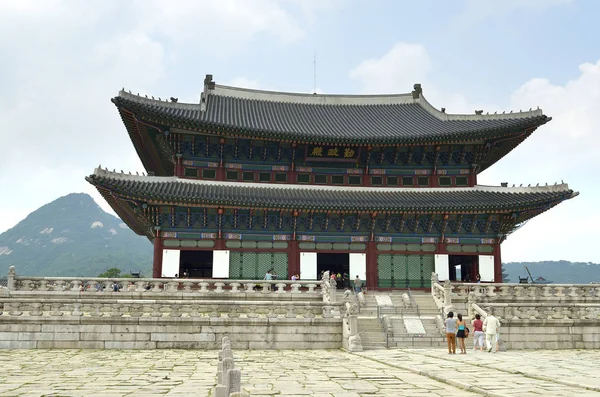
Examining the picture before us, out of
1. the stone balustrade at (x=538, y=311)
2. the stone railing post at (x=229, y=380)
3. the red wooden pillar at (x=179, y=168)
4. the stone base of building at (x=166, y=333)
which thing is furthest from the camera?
the red wooden pillar at (x=179, y=168)

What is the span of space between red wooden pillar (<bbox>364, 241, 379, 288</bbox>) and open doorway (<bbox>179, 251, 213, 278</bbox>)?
8913 millimetres

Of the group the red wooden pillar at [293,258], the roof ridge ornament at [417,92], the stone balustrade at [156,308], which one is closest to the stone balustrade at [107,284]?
the stone balustrade at [156,308]

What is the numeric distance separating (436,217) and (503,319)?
1099 cm

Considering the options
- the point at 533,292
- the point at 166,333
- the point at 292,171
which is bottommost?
the point at 166,333

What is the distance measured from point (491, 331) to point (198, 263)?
732 inches

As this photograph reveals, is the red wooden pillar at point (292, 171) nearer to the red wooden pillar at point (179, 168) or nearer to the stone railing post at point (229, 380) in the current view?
the red wooden pillar at point (179, 168)

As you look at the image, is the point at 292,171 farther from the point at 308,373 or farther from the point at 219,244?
the point at 308,373

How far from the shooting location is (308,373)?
530 inches

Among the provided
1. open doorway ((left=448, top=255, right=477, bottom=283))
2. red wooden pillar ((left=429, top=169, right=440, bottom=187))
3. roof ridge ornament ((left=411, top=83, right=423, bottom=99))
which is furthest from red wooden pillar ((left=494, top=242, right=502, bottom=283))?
roof ridge ornament ((left=411, top=83, right=423, bottom=99))

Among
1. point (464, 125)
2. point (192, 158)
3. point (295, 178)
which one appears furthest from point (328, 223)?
point (464, 125)

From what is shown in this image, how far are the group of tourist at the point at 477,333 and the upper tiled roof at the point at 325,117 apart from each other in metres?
14.8

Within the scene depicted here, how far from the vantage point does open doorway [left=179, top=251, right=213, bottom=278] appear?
31359mm

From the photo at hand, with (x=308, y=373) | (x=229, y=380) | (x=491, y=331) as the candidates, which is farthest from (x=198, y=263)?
(x=229, y=380)

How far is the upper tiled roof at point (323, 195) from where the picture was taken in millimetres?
28281
